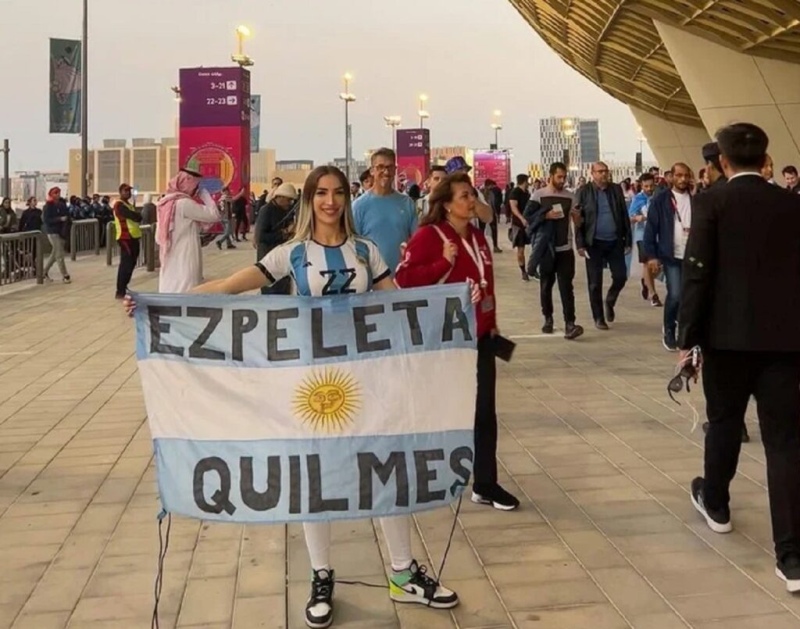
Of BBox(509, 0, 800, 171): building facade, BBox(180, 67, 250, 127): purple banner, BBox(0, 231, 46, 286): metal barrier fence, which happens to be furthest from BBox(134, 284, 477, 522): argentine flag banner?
BBox(509, 0, 800, 171): building facade

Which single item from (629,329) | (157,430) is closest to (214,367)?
(157,430)

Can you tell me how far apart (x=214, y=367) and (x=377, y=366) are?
0.61 m

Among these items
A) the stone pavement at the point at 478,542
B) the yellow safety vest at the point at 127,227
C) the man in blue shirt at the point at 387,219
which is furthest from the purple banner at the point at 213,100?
the man in blue shirt at the point at 387,219

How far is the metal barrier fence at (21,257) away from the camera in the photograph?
16.8 meters

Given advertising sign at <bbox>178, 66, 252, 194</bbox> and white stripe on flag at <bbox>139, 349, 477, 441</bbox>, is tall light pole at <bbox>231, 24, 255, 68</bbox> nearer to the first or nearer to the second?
advertising sign at <bbox>178, 66, 252, 194</bbox>

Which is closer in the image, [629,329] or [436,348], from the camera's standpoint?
[436,348]

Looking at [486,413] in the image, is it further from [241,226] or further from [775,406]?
[241,226]

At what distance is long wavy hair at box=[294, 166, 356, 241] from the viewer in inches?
149

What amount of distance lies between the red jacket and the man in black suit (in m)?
0.98

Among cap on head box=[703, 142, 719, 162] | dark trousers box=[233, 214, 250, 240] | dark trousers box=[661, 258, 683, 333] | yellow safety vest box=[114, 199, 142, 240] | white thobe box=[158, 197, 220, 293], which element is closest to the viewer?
cap on head box=[703, 142, 719, 162]

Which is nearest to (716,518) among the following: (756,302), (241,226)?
(756,302)

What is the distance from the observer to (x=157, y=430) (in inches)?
137

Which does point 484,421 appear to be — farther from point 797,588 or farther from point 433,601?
point 797,588

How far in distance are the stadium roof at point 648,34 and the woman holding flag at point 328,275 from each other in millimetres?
18926
